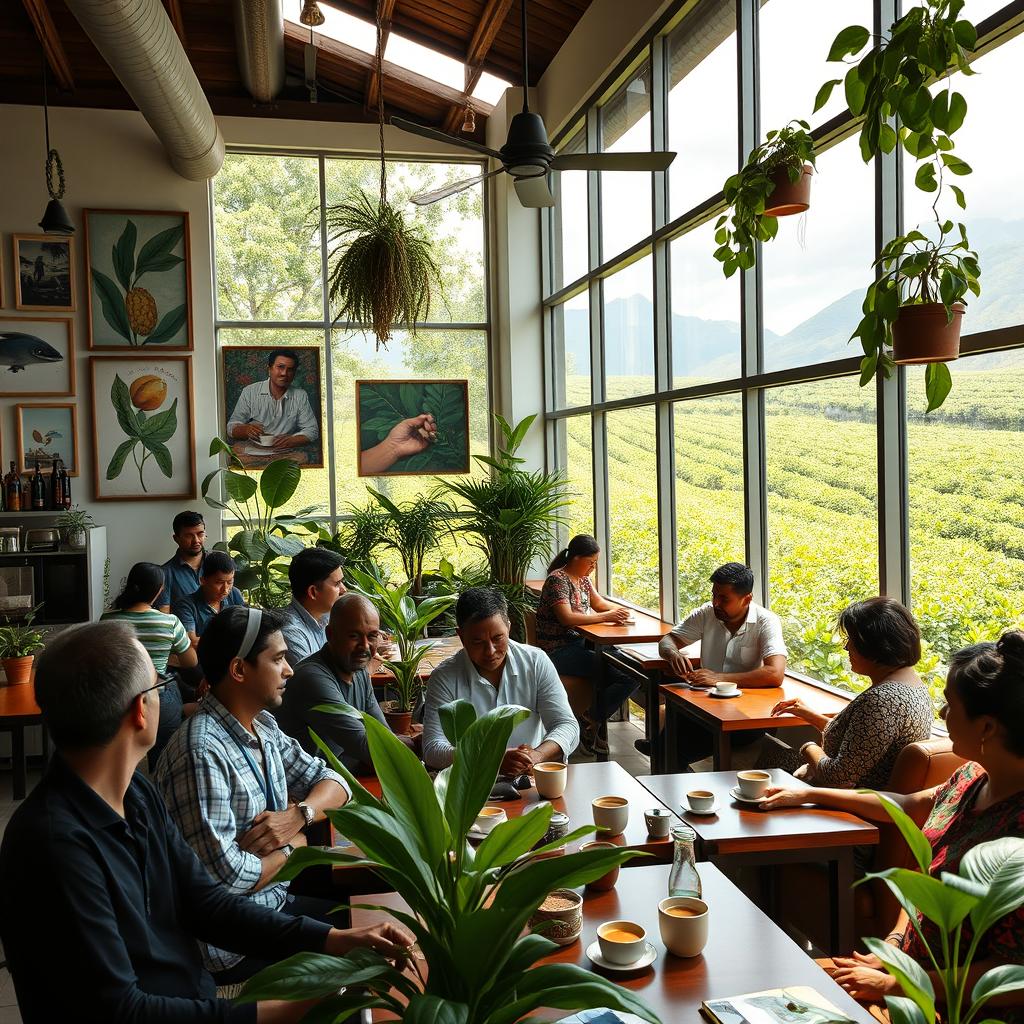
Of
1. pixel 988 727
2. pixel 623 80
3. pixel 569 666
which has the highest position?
pixel 623 80

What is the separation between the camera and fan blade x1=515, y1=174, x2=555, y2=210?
4.36m

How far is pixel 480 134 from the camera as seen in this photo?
360 inches

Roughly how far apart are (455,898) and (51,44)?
8.15 m

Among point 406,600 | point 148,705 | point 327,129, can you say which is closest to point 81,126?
point 327,129

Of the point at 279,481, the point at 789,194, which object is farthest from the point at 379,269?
the point at 789,194

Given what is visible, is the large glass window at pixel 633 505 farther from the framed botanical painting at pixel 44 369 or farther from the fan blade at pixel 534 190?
the framed botanical painting at pixel 44 369

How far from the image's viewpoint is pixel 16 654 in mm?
4648

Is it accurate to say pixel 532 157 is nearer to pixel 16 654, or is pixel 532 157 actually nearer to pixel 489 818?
pixel 489 818

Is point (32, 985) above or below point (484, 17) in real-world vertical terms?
below

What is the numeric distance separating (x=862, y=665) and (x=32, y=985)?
8.14ft

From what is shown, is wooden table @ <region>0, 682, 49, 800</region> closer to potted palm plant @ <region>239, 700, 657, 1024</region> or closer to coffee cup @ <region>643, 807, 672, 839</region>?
coffee cup @ <region>643, 807, 672, 839</region>

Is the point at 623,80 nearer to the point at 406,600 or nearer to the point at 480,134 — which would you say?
the point at 480,134

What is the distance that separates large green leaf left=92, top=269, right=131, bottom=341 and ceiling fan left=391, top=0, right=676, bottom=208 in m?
4.66

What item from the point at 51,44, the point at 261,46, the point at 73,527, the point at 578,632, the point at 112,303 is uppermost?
the point at 51,44
